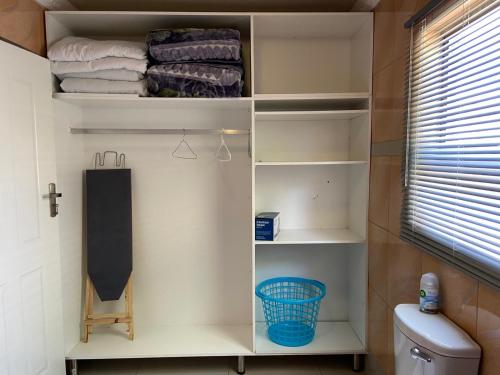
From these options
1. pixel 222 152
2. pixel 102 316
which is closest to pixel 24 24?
pixel 222 152

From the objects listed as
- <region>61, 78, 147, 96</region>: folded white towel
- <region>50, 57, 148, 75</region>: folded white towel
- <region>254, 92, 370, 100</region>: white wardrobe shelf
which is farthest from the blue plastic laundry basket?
<region>50, 57, 148, 75</region>: folded white towel

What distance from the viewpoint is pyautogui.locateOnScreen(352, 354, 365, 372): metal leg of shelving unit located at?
2330mm

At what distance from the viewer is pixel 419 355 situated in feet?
4.10

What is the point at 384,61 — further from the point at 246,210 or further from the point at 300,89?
the point at 246,210

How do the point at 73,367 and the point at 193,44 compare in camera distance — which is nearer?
the point at 193,44

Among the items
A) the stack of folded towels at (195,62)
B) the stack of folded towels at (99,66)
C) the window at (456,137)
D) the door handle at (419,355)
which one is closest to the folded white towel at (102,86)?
the stack of folded towels at (99,66)

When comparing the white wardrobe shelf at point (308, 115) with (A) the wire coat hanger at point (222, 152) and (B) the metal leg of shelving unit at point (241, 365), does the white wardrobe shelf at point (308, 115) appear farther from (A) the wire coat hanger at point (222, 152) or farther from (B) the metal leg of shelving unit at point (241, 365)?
(B) the metal leg of shelving unit at point (241, 365)

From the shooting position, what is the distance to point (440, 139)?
1410 mm

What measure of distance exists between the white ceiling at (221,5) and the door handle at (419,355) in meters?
1.99

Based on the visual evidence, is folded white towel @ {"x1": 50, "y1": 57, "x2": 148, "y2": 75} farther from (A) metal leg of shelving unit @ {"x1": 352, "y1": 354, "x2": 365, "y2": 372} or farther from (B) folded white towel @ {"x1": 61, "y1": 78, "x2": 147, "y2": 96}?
(A) metal leg of shelving unit @ {"x1": 352, "y1": 354, "x2": 365, "y2": 372}

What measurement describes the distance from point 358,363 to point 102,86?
2.37 meters

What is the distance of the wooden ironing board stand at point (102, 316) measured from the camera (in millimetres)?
2393

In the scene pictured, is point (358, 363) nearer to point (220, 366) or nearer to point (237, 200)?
point (220, 366)

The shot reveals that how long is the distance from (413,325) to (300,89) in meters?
1.71
